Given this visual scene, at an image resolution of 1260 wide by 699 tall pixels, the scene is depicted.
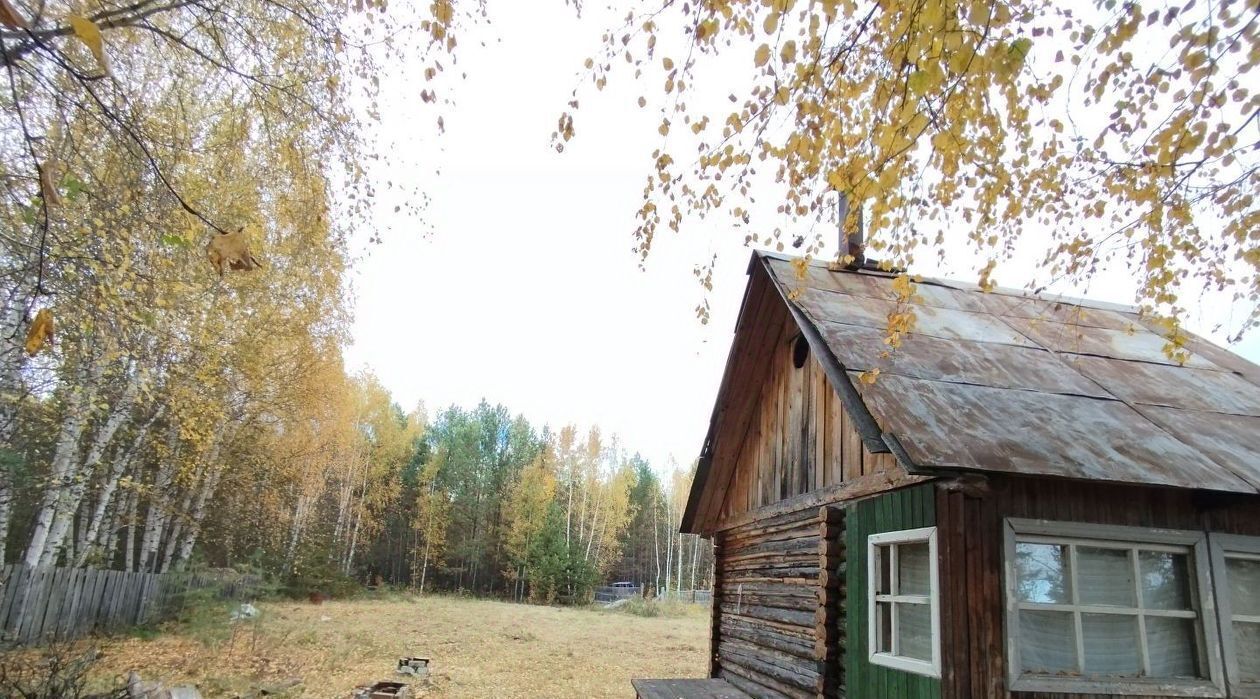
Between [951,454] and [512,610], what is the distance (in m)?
28.4

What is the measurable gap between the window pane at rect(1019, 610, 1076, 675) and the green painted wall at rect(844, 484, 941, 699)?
2.39ft

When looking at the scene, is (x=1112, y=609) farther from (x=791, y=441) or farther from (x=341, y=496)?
(x=341, y=496)

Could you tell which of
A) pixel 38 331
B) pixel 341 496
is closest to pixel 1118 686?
pixel 38 331

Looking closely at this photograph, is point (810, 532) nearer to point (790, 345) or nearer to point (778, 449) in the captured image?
point (778, 449)

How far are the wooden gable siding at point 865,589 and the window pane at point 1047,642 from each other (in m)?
0.66

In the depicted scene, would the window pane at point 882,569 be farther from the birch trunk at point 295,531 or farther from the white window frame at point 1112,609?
the birch trunk at point 295,531

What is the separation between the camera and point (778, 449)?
8.17m

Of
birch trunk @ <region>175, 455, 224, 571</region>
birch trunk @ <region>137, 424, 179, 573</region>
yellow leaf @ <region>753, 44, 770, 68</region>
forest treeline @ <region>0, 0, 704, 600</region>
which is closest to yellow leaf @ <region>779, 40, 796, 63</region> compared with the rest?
yellow leaf @ <region>753, 44, 770, 68</region>

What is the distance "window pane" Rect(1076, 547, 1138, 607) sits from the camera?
5031 millimetres

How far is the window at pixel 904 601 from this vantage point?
4941mm

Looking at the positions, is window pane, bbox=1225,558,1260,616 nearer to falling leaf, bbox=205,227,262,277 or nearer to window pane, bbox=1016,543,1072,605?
window pane, bbox=1016,543,1072,605

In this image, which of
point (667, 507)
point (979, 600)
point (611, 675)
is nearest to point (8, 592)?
point (611, 675)

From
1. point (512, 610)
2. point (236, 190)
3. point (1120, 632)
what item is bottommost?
point (512, 610)

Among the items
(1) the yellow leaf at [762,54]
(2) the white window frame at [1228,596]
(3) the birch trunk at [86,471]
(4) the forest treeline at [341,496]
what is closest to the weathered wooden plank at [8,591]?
(4) the forest treeline at [341,496]
